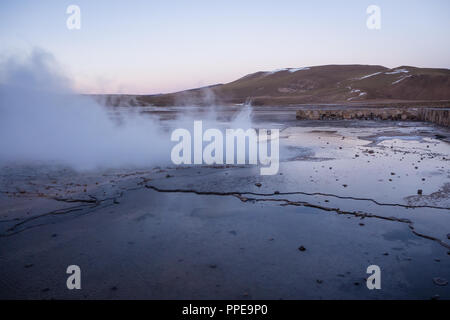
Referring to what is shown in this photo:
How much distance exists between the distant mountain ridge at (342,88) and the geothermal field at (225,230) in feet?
220

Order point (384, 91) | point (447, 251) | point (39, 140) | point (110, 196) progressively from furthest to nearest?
point (384, 91) < point (39, 140) < point (110, 196) < point (447, 251)

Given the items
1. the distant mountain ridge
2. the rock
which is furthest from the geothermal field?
the distant mountain ridge

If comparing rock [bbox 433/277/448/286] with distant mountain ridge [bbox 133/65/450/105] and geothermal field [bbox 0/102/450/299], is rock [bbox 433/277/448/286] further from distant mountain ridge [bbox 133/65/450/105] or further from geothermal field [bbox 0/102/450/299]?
distant mountain ridge [bbox 133/65/450/105]

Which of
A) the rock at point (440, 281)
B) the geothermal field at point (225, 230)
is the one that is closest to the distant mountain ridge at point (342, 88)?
the geothermal field at point (225, 230)

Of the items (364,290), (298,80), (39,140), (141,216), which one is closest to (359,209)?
(364,290)

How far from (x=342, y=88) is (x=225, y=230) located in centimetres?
9422

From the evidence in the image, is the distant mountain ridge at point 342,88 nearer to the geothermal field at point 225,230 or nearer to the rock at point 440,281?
the geothermal field at point 225,230

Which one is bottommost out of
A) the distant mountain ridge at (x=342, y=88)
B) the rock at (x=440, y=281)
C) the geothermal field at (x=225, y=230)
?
the rock at (x=440, y=281)

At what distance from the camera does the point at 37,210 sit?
199 inches

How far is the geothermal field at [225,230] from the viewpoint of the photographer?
296cm

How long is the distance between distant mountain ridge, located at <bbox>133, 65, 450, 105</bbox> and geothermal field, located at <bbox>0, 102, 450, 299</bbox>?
220 feet

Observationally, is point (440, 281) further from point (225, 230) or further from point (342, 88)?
point (342, 88)

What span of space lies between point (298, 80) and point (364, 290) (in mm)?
120546
